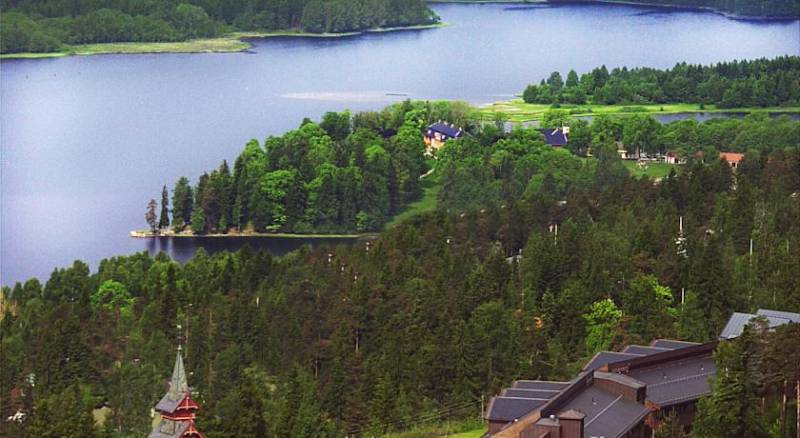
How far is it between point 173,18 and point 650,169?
168 ft

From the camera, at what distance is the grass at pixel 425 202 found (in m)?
54.5

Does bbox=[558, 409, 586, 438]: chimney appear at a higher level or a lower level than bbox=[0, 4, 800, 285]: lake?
higher

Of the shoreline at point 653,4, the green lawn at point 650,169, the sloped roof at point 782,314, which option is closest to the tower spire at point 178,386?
the sloped roof at point 782,314

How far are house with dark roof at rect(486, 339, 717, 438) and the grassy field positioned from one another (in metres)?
41.7

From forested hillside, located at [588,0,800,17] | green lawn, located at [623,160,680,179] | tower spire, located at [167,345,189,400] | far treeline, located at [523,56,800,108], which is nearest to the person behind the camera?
tower spire, located at [167,345,189,400]

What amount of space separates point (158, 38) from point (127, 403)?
2852 inches

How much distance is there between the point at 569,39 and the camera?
108 m

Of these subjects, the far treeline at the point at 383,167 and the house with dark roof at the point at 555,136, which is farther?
the house with dark roof at the point at 555,136

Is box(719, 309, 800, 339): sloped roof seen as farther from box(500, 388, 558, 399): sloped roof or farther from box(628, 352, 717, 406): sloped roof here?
box(500, 388, 558, 399): sloped roof

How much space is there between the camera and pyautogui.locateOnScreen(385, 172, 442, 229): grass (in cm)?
5450

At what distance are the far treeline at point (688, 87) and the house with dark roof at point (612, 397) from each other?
4565 cm

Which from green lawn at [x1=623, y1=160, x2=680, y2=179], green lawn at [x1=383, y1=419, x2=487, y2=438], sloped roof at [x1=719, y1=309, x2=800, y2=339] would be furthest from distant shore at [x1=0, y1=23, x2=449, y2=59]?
sloped roof at [x1=719, y1=309, x2=800, y2=339]

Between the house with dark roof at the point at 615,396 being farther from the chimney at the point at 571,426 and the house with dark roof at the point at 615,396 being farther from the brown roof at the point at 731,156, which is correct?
the brown roof at the point at 731,156

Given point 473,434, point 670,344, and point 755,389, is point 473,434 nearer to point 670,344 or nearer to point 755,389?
point 670,344
